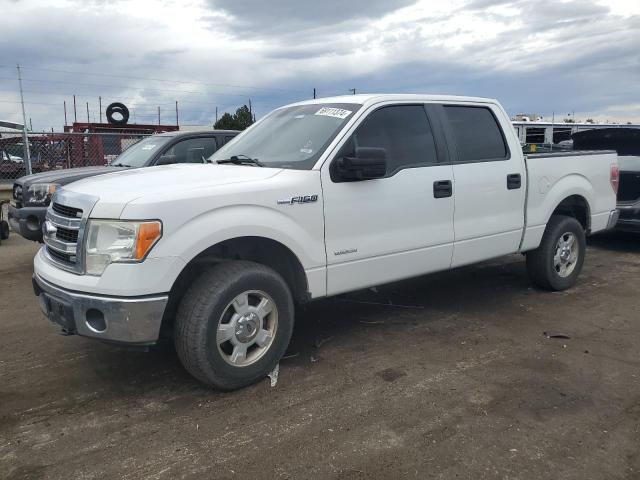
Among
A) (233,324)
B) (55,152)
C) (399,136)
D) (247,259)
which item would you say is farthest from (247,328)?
(55,152)

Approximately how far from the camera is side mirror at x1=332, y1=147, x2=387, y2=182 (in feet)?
12.9

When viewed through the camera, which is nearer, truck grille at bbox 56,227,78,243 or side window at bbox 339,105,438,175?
truck grille at bbox 56,227,78,243

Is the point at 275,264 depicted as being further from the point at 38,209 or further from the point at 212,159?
the point at 38,209

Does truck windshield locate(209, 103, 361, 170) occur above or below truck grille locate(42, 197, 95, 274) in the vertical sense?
above

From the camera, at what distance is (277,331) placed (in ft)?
12.6

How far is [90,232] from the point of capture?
3383 millimetres

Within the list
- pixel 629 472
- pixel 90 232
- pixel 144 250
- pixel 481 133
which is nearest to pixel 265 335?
pixel 144 250

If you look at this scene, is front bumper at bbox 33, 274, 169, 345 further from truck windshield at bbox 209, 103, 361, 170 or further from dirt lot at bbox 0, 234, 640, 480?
truck windshield at bbox 209, 103, 361, 170

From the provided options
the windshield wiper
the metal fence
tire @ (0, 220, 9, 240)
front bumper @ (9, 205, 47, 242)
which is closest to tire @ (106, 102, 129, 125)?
the metal fence

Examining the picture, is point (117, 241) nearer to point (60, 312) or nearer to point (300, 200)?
point (60, 312)

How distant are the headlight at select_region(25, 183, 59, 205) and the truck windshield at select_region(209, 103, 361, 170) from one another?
2978mm

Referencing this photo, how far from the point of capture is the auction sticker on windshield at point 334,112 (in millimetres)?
4360

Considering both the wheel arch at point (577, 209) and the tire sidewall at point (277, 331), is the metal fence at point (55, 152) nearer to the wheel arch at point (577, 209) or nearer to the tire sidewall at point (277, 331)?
the wheel arch at point (577, 209)

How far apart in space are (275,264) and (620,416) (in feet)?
7.85
